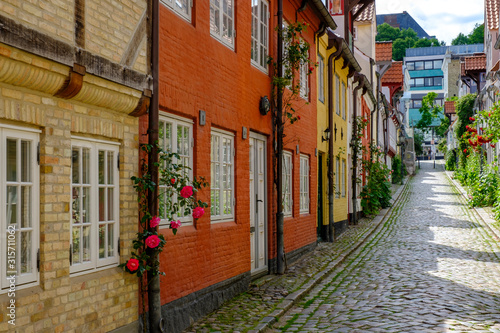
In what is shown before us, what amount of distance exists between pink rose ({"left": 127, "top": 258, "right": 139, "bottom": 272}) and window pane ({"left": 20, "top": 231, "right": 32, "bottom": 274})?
1300mm

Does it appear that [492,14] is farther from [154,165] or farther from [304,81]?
[154,165]

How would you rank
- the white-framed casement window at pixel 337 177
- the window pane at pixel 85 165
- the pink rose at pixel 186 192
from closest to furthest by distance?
the window pane at pixel 85 165 → the pink rose at pixel 186 192 → the white-framed casement window at pixel 337 177

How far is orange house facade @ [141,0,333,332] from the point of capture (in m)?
7.13

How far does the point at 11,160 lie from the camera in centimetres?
456

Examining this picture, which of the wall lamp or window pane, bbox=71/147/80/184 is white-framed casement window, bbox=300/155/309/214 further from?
window pane, bbox=71/147/80/184

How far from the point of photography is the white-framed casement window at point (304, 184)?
46.4ft

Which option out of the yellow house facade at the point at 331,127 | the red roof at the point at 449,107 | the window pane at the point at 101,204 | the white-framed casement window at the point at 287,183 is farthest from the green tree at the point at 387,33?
the window pane at the point at 101,204

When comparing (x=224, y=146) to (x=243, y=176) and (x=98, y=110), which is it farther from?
(x=98, y=110)

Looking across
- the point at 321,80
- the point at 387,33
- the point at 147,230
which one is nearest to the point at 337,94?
the point at 321,80

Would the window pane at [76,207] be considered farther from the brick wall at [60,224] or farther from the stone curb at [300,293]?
the stone curb at [300,293]

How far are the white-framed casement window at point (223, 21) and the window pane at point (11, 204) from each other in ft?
14.7

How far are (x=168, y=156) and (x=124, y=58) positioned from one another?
112cm

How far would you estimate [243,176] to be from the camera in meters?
9.61

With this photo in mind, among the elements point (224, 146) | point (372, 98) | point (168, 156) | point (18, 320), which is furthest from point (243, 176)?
point (372, 98)
